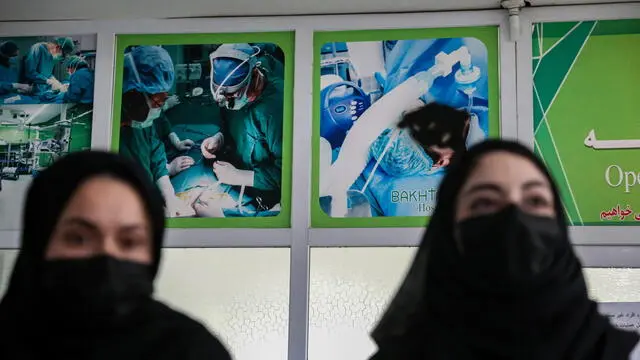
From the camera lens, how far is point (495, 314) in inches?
A: 53.2

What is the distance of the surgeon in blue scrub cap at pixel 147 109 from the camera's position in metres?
3.04

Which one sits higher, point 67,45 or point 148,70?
point 67,45

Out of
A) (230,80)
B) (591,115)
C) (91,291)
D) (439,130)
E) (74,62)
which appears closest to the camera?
(91,291)

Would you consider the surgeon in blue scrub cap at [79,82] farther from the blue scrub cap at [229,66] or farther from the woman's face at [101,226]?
the woman's face at [101,226]

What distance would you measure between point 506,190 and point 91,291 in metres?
0.75

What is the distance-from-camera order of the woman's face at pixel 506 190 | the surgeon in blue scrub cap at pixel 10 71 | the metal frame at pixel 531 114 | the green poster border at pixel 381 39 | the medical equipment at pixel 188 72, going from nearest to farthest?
the woman's face at pixel 506 190 → the metal frame at pixel 531 114 → the green poster border at pixel 381 39 → the medical equipment at pixel 188 72 → the surgeon in blue scrub cap at pixel 10 71

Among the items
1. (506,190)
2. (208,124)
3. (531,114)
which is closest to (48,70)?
(208,124)

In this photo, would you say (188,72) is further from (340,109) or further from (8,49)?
(8,49)

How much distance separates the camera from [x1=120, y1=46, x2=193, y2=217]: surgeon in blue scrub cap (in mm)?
3039

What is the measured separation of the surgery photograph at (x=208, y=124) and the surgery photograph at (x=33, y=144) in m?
0.20

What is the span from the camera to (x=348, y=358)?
2.85 metres

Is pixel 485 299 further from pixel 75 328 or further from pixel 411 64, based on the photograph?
pixel 411 64

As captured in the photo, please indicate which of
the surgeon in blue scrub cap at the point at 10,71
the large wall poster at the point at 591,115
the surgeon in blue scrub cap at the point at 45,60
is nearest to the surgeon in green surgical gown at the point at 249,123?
the surgeon in blue scrub cap at the point at 45,60

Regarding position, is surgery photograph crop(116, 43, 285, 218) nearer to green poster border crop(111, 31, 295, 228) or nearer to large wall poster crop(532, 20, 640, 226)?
green poster border crop(111, 31, 295, 228)
